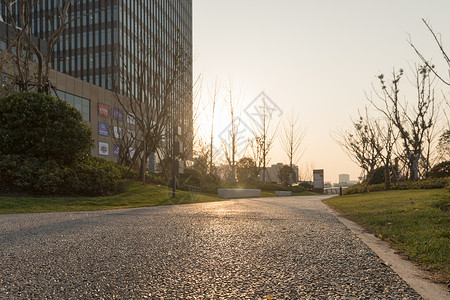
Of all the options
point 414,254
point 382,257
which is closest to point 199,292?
point 382,257

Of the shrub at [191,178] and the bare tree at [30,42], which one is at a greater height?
the bare tree at [30,42]

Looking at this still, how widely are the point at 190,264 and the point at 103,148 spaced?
Result: 43.7 meters

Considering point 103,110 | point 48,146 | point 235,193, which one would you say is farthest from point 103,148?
point 48,146

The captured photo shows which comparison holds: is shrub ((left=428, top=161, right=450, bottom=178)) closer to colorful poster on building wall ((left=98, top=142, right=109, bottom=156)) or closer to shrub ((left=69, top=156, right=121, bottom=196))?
shrub ((left=69, top=156, right=121, bottom=196))

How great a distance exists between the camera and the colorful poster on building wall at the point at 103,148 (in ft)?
145

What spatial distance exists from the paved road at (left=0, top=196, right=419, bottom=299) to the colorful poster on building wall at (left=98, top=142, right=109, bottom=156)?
130ft

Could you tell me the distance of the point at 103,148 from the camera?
45.0 m

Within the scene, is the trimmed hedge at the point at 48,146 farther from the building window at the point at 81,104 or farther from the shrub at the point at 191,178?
the building window at the point at 81,104

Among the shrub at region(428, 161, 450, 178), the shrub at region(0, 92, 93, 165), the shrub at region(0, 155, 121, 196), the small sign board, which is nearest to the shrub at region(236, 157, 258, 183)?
the shrub at region(428, 161, 450, 178)

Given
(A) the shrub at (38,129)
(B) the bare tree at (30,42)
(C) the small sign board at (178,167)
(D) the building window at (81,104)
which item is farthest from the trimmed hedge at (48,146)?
(D) the building window at (81,104)

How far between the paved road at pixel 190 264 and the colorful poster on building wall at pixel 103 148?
130 ft

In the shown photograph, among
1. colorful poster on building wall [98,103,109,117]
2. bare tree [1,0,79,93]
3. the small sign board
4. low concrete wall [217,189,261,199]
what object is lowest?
low concrete wall [217,189,261,199]

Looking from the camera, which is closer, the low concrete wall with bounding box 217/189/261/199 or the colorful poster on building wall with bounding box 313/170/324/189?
the low concrete wall with bounding box 217/189/261/199

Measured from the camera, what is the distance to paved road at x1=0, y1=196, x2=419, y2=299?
3021 mm
